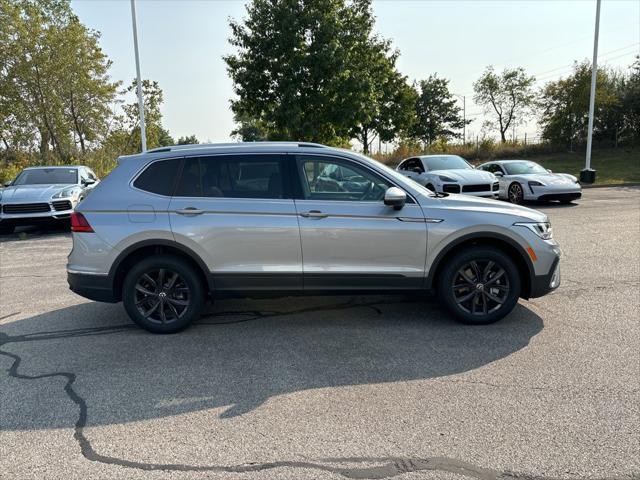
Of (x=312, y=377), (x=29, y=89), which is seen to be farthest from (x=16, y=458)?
(x=29, y=89)

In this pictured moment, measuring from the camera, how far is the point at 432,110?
65.6 metres

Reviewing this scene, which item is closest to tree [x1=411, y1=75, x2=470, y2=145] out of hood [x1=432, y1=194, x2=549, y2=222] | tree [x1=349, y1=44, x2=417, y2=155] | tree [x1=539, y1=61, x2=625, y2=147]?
tree [x1=349, y1=44, x2=417, y2=155]

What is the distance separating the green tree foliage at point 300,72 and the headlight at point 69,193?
39.6ft

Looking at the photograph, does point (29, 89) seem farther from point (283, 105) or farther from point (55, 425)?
point (55, 425)

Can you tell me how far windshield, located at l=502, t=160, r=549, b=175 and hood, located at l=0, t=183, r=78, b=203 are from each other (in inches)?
522

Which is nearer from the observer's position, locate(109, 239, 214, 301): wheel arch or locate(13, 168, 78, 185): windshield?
locate(109, 239, 214, 301): wheel arch

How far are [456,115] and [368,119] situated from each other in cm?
4716

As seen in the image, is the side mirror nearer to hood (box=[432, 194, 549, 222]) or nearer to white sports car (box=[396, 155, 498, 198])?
hood (box=[432, 194, 549, 222])

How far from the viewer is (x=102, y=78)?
2869 cm

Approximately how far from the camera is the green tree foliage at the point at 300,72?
22.1 m

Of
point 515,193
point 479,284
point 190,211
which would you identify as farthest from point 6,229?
point 515,193

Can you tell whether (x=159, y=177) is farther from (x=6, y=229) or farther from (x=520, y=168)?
(x=520, y=168)

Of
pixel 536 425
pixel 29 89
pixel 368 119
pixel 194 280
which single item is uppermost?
pixel 29 89

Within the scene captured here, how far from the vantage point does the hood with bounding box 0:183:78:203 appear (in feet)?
37.9
